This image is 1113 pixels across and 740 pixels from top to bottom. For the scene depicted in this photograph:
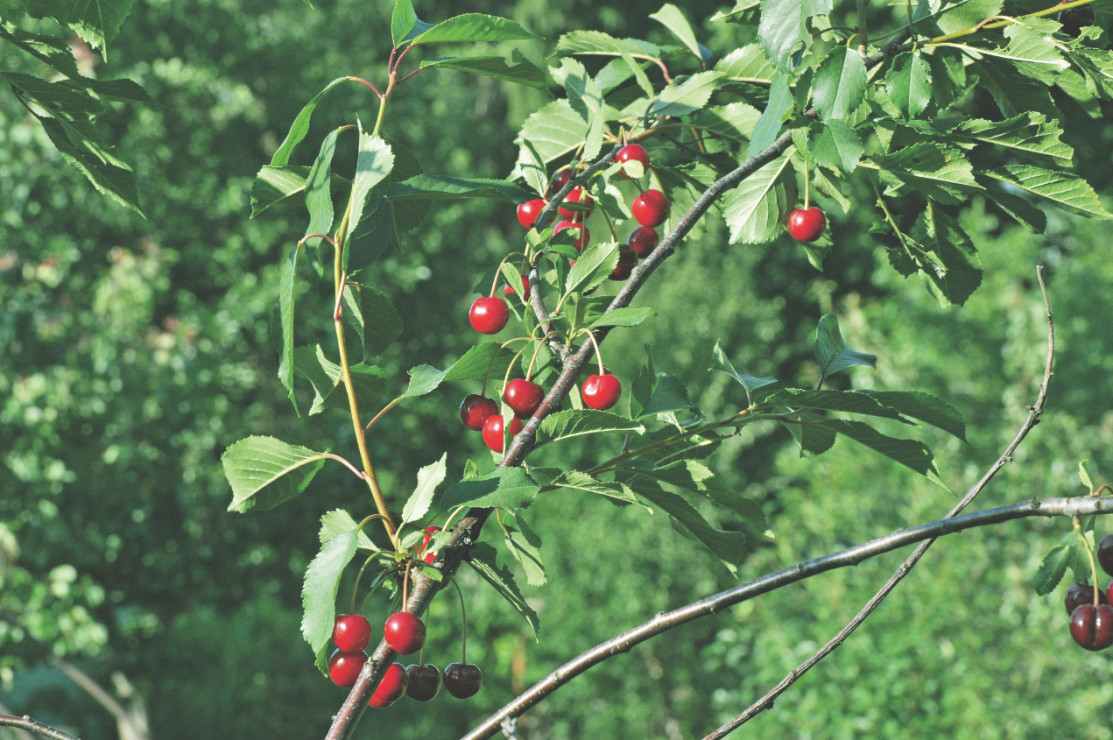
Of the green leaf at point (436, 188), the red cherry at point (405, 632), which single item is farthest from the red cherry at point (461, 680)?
the green leaf at point (436, 188)

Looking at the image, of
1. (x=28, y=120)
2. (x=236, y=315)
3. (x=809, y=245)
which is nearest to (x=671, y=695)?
(x=236, y=315)

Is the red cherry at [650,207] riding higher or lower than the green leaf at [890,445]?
higher

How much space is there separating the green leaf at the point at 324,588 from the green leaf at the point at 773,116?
1.28 feet

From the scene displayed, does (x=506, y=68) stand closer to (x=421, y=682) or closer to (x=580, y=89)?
(x=580, y=89)

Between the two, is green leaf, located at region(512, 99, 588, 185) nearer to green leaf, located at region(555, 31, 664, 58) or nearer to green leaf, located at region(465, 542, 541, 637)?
green leaf, located at region(555, 31, 664, 58)

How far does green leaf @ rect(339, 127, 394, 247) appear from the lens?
0.57m

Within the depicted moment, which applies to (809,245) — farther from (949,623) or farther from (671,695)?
(671,695)

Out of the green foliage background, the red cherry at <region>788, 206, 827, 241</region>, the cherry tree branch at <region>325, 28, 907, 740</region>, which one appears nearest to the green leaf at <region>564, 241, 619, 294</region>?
the cherry tree branch at <region>325, 28, 907, 740</region>

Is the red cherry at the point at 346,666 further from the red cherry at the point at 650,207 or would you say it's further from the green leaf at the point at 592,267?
the red cherry at the point at 650,207

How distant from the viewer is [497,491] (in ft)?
1.93

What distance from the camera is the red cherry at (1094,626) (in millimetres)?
759

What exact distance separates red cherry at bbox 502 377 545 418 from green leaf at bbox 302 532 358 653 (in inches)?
6.1

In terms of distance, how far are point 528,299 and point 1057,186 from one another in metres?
0.40

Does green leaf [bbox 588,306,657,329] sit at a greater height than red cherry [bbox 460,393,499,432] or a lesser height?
greater
